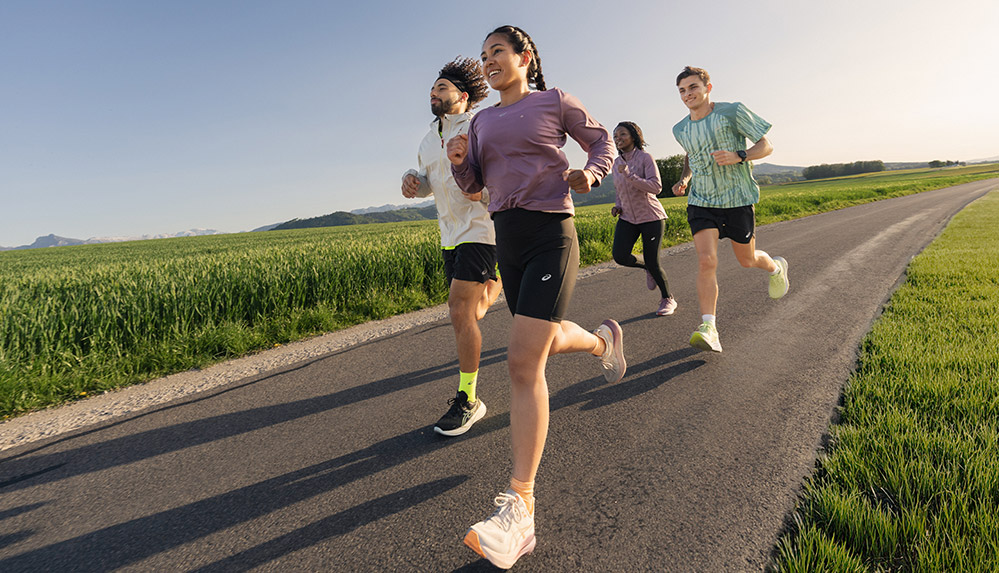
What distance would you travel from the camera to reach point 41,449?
9.89ft

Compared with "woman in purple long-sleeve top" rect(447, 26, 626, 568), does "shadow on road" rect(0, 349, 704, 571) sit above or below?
below

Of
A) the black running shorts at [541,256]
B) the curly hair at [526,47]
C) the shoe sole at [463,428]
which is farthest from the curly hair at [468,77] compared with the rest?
the shoe sole at [463,428]

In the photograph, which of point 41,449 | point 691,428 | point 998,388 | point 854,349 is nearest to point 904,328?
point 854,349

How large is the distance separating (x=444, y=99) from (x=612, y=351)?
77.8 inches

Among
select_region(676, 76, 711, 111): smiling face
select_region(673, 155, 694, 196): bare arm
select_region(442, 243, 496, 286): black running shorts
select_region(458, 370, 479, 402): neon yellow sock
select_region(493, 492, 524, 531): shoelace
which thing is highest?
select_region(676, 76, 711, 111): smiling face

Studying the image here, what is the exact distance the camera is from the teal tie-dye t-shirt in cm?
401

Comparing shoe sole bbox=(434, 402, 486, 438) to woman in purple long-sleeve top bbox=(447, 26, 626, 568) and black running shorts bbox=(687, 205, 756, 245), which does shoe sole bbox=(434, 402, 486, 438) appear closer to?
woman in purple long-sleeve top bbox=(447, 26, 626, 568)

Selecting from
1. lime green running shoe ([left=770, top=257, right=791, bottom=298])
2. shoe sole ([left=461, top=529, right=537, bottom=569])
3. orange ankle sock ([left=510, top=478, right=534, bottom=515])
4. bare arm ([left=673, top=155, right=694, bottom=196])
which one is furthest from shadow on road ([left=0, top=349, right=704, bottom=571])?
lime green running shoe ([left=770, top=257, right=791, bottom=298])

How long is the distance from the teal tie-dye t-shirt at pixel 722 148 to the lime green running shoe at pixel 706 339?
1.09m

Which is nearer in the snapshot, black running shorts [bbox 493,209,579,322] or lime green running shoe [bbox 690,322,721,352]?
black running shorts [bbox 493,209,579,322]

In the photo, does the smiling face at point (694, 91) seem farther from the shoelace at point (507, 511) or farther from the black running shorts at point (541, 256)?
the shoelace at point (507, 511)

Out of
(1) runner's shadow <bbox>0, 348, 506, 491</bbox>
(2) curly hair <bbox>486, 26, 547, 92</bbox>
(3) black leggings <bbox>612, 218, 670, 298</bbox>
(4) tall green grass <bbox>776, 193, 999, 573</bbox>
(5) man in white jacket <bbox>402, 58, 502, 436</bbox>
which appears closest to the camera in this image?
(4) tall green grass <bbox>776, 193, 999, 573</bbox>

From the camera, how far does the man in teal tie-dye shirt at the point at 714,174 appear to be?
4.00 m

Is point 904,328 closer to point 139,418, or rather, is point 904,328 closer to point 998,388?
Result: point 998,388
